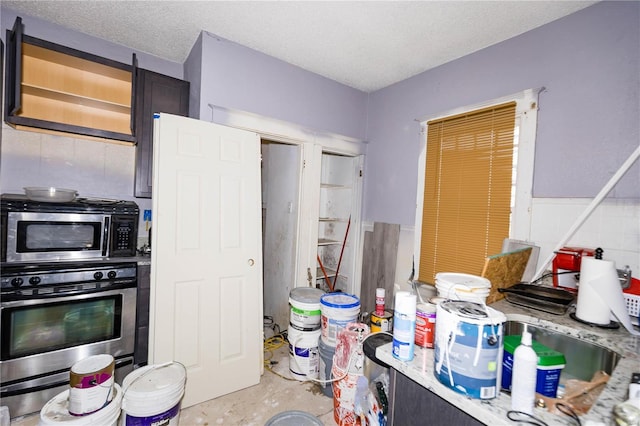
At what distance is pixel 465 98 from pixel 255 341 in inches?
107

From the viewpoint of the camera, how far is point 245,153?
7.46 feet

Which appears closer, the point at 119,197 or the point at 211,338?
the point at 211,338

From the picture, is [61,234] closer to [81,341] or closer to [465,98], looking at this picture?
[81,341]

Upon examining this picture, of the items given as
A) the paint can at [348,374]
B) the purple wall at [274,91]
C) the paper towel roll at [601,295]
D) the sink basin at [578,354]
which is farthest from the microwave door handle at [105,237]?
the paper towel roll at [601,295]

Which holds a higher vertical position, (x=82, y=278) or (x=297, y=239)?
(x=297, y=239)

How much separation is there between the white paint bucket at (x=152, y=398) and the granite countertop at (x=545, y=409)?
4.24 feet

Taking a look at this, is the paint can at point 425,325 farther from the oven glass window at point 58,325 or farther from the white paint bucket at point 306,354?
the oven glass window at point 58,325

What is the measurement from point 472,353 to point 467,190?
6.36 ft

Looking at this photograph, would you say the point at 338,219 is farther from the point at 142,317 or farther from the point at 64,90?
the point at 64,90

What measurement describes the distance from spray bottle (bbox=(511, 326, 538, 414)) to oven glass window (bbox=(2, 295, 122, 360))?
2303 millimetres

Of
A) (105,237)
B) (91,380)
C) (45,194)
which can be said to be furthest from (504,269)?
(45,194)

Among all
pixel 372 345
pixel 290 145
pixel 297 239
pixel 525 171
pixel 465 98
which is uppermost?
pixel 465 98

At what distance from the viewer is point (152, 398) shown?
1519 millimetres

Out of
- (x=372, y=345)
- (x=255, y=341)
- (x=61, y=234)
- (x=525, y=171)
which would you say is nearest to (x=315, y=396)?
(x=255, y=341)
